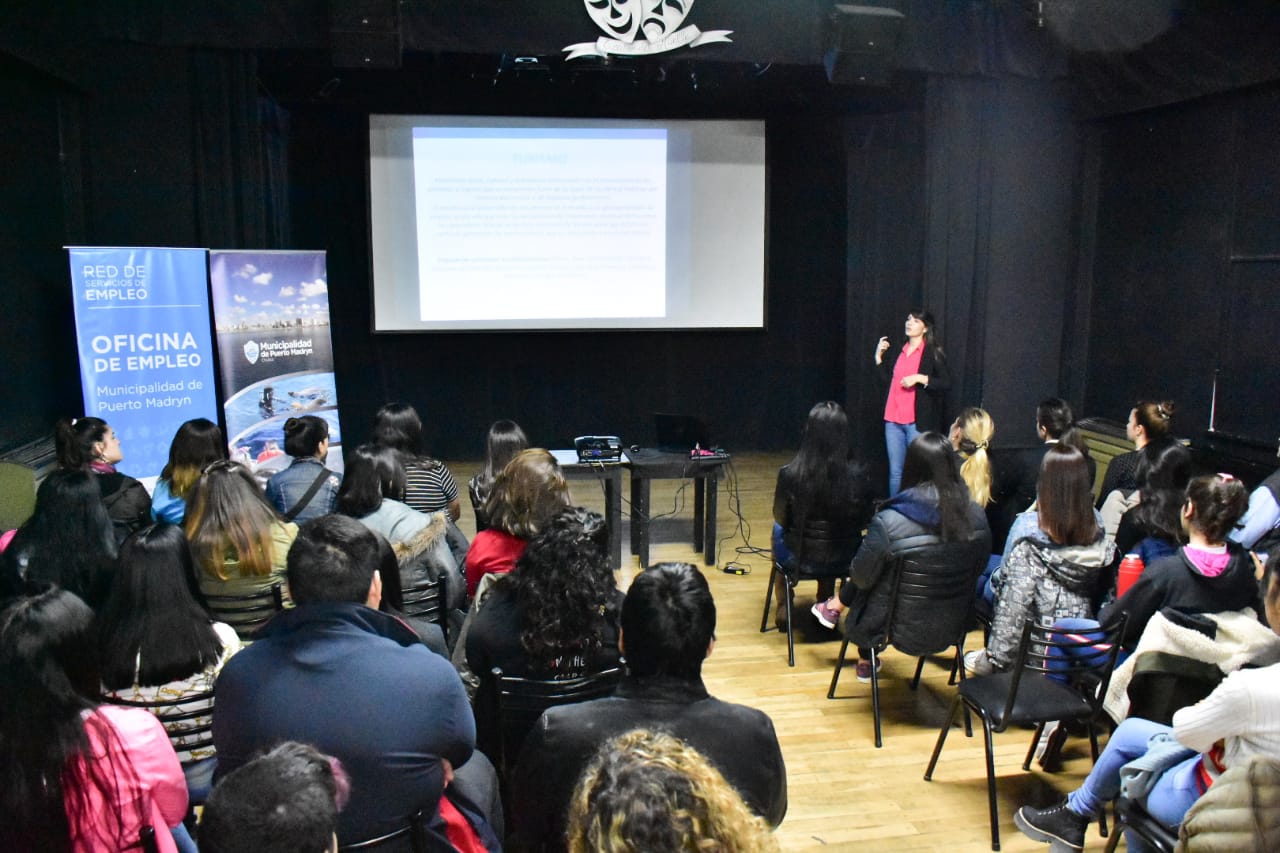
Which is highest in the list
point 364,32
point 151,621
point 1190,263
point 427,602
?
point 364,32

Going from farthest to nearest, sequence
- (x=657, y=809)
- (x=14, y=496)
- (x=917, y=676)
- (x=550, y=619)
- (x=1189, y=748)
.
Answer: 1. (x=917, y=676)
2. (x=14, y=496)
3. (x=550, y=619)
4. (x=1189, y=748)
5. (x=657, y=809)

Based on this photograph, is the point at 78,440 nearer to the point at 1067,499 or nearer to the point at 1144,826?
the point at 1067,499

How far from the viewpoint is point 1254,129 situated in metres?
5.18

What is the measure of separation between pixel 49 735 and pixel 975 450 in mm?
3693

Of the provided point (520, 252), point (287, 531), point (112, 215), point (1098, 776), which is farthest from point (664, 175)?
point (1098, 776)

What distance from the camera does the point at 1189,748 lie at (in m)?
2.15

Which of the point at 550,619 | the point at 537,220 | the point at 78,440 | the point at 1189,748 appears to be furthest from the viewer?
the point at 537,220

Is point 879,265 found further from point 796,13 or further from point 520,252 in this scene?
point 520,252

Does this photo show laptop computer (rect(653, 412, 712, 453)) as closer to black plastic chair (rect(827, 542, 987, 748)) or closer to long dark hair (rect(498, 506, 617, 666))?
black plastic chair (rect(827, 542, 987, 748))

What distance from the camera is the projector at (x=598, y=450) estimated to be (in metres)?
5.25

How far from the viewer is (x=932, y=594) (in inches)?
133

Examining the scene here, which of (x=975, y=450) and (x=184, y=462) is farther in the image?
(x=975, y=450)

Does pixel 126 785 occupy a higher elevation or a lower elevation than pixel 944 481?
lower

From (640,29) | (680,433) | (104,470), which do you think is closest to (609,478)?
(680,433)
